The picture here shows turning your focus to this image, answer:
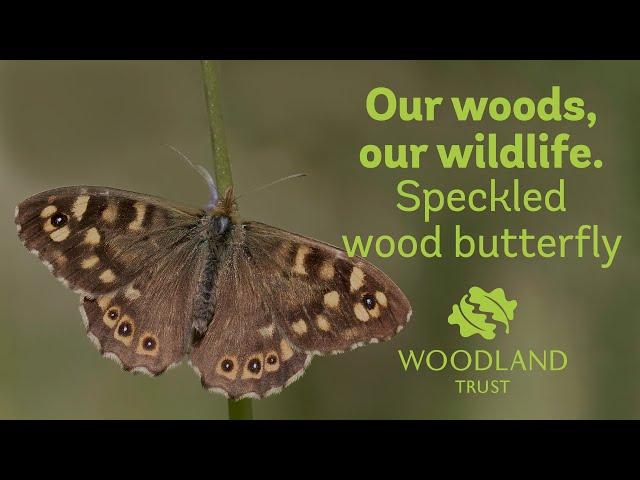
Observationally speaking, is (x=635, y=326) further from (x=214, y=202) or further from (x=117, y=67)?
(x=117, y=67)

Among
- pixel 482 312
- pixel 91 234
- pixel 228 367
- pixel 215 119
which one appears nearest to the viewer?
pixel 215 119

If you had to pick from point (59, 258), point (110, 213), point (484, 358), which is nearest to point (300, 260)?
point (110, 213)

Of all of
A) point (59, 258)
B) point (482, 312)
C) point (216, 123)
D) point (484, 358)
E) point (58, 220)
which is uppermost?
point (216, 123)

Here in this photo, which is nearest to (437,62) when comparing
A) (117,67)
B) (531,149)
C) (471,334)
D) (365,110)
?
(365,110)

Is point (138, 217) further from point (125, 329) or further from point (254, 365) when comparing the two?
point (254, 365)

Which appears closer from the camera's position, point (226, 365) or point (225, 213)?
point (226, 365)

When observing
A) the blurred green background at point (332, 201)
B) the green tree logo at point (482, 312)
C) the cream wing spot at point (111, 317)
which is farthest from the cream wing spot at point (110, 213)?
the green tree logo at point (482, 312)

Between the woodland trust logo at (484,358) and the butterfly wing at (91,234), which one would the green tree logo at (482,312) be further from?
the butterfly wing at (91,234)

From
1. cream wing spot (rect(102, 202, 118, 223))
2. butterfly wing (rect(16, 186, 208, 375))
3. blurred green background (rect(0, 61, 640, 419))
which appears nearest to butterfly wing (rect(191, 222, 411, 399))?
butterfly wing (rect(16, 186, 208, 375))
